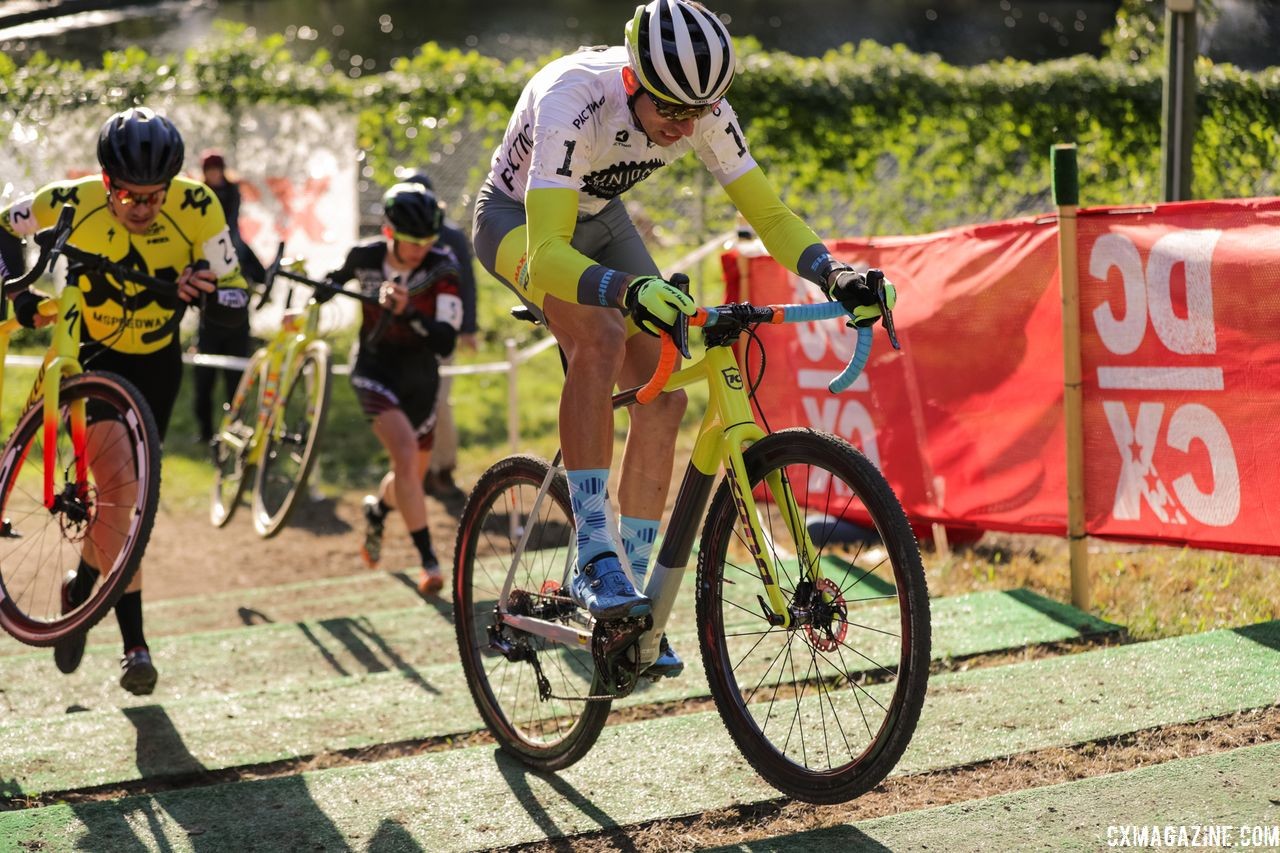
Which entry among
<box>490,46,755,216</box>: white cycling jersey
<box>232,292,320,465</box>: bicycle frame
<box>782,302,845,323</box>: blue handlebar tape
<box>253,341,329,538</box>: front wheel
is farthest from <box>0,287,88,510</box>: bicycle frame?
<box>782,302,845,323</box>: blue handlebar tape

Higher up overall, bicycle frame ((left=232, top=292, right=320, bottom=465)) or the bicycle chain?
bicycle frame ((left=232, top=292, right=320, bottom=465))

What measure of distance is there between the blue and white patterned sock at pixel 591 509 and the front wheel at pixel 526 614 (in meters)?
0.28

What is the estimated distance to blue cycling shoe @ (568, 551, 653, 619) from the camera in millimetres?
3842

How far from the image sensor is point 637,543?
13.9 ft

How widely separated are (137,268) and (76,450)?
35.7 inches

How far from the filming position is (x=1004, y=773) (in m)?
4.14

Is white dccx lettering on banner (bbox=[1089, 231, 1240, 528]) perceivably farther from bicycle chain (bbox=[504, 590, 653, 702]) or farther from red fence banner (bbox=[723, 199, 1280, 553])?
bicycle chain (bbox=[504, 590, 653, 702])

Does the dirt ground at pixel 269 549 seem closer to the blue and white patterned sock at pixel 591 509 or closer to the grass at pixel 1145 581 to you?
the grass at pixel 1145 581

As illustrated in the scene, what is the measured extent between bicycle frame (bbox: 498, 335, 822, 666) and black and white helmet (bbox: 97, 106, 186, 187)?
2.21 m

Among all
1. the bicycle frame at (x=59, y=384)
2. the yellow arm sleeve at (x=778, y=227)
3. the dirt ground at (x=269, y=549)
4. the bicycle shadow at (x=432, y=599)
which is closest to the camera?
the yellow arm sleeve at (x=778, y=227)

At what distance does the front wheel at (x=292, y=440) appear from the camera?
303 inches

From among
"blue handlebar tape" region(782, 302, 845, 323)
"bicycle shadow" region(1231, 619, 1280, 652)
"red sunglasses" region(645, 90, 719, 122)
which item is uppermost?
"red sunglasses" region(645, 90, 719, 122)


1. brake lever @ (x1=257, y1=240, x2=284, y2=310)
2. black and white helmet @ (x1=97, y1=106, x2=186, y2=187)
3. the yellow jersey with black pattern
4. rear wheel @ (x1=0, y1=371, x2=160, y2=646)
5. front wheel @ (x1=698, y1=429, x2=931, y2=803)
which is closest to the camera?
front wheel @ (x1=698, y1=429, x2=931, y2=803)

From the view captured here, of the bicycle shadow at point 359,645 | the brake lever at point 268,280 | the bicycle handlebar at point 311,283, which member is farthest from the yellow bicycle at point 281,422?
the bicycle shadow at point 359,645
